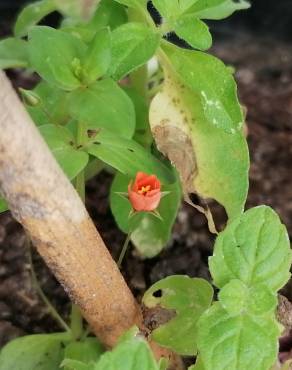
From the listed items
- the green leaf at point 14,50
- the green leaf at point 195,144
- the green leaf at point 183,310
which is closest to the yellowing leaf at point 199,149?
the green leaf at point 195,144

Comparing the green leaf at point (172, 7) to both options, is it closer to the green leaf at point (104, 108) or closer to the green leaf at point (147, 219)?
the green leaf at point (104, 108)

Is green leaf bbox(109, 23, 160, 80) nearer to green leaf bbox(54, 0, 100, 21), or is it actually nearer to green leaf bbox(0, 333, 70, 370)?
green leaf bbox(54, 0, 100, 21)

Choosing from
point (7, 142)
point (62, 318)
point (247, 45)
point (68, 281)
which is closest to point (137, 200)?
point (68, 281)

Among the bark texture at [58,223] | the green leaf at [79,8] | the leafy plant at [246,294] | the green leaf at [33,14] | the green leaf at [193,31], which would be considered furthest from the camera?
the green leaf at [33,14]

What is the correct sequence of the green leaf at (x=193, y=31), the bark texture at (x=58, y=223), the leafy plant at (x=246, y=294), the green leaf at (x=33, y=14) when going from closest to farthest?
the bark texture at (x=58, y=223), the leafy plant at (x=246, y=294), the green leaf at (x=193, y=31), the green leaf at (x=33, y=14)

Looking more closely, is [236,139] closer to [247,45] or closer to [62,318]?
[62,318]

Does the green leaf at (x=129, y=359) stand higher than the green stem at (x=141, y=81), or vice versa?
the green leaf at (x=129, y=359)

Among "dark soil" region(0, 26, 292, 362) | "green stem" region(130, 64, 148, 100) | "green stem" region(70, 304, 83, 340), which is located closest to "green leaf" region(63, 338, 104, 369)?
"green stem" region(70, 304, 83, 340)
